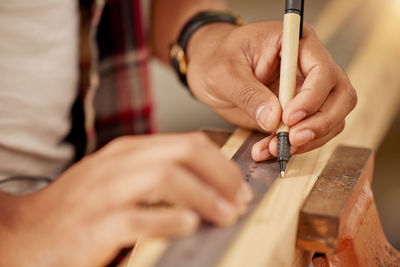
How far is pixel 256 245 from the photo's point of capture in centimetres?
48

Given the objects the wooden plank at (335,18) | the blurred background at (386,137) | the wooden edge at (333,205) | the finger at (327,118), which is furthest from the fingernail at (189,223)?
the wooden plank at (335,18)

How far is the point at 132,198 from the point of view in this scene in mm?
414

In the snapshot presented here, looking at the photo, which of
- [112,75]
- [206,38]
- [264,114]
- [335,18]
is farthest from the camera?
[335,18]

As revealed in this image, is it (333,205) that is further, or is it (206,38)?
(206,38)

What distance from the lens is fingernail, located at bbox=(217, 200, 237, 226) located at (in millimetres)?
453

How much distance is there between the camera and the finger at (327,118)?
26.0 inches

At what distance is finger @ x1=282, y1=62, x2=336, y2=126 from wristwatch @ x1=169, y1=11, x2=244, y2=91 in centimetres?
34

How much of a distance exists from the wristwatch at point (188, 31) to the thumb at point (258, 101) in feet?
0.90

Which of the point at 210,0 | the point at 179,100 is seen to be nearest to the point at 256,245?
the point at 210,0

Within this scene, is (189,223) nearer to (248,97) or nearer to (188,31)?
(248,97)

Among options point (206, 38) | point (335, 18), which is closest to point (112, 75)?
point (206, 38)

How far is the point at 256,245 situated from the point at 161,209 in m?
0.12

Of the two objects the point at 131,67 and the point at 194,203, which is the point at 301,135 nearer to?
the point at 194,203

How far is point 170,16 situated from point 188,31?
0.27 m
